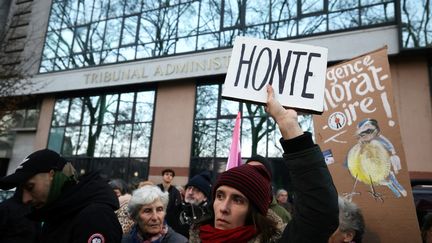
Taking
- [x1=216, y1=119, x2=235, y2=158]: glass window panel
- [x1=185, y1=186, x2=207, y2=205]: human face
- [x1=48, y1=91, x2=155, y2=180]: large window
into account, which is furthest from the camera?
[x1=48, y1=91, x2=155, y2=180]: large window

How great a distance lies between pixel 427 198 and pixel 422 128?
303 inches

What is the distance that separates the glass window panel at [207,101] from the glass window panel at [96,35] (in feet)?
17.6

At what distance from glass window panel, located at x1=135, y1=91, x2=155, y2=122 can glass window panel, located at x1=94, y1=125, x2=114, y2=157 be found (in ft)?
4.47

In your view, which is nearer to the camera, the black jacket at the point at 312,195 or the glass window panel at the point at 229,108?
the black jacket at the point at 312,195

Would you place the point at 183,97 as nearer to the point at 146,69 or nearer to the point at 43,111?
the point at 146,69

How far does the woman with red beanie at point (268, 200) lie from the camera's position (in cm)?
149

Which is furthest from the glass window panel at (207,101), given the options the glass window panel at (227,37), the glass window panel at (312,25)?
the glass window panel at (312,25)

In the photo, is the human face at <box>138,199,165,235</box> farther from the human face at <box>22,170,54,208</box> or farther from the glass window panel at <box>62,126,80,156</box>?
the glass window panel at <box>62,126,80,156</box>

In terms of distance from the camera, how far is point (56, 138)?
16.8m

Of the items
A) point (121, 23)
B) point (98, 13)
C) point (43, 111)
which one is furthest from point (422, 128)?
point (43, 111)

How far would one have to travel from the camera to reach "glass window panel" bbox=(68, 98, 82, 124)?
1659 cm

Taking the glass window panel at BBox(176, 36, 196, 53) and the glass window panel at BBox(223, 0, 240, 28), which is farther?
the glass window panel at BBox(176, 36, 196, 53)

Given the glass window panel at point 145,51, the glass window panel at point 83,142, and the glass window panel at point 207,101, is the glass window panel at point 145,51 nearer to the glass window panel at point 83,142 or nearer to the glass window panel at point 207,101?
the glass window panel at point 207,101

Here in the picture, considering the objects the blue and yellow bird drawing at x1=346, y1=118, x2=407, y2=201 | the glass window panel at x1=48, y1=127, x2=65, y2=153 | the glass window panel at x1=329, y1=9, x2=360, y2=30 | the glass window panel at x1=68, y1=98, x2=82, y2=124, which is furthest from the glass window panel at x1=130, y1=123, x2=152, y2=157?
the blue and yellow bird drawing at x1=346, y1=118, x2=407, y2=201
